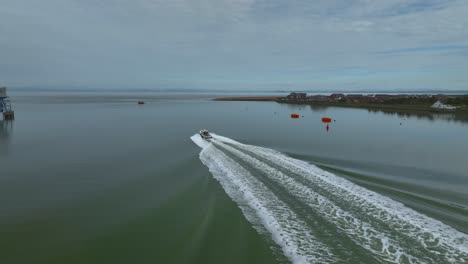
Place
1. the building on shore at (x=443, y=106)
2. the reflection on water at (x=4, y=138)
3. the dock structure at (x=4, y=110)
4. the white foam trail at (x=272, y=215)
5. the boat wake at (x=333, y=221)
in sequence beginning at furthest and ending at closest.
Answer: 1. the building on shore at (x=443, y=106)
2. the dock structure at (x=4, y=110)
3. the reflection on water at (x=4, y=138)
4. the white foam trail at (x=272, y=215)
5. the boat wake at (x=333, y=221)

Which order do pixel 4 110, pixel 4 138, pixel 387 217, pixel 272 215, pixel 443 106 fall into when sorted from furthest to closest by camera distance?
pixel 443 106 → pixel 4 110 → pixel 4 138 → pixel 272 215 → pixel 387 217

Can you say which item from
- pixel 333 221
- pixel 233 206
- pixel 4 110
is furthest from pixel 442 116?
pixel 4 110

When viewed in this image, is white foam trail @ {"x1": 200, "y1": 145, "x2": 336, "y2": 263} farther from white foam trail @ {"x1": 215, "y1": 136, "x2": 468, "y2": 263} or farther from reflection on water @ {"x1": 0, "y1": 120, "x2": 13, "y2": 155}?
reflection on water @ {"x1": 0, "y1": 120, "x2": 13, "y2": 155}

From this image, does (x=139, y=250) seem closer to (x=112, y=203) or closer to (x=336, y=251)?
(x=112, y=203)

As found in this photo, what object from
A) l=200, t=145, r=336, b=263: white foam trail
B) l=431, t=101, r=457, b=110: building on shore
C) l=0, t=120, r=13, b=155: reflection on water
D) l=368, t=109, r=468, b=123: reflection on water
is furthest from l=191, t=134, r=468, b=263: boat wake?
l=431, t=101, r=457, b=110: building on shore

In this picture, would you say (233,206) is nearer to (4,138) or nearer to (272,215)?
(272,215)

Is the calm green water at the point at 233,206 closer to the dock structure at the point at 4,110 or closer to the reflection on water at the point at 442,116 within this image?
the dock structure at the point at 4,110

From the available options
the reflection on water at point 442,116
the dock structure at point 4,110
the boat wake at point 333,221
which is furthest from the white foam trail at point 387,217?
the reflection on water at point 442,116

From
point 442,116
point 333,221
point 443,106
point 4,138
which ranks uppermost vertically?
point 443,106
